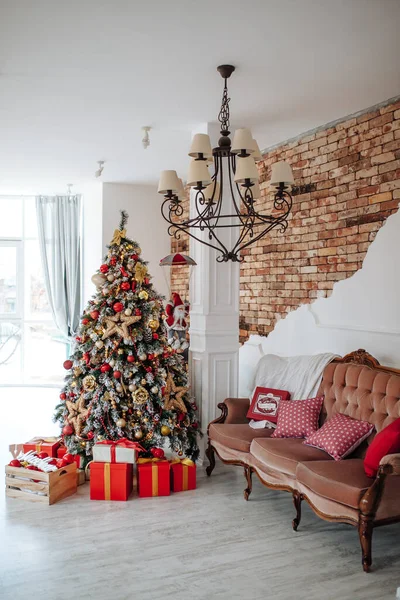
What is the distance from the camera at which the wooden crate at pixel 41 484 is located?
4109 mm

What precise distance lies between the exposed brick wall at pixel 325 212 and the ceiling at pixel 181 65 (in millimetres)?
188

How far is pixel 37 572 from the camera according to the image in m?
3.11

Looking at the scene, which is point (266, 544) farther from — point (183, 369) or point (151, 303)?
point (151, 303)

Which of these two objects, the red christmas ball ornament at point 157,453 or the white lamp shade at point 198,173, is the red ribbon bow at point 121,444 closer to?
the red christmas ball ornament at point 157,453

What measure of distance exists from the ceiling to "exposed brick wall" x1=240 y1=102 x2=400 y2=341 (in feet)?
0.59

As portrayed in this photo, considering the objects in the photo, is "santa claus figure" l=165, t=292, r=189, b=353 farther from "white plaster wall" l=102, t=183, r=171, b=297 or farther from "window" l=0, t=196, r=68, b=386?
"window" l=0, t=196, r=68, b=386

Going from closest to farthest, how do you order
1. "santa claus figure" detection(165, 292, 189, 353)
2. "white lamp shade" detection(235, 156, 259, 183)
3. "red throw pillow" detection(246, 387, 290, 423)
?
"white lamp shade" detection(235, 156, 259, 183) → "red throw pillow" detection(246, 387, 290, 423) → "santa claus figure" detection(165, 292, 189, 353)

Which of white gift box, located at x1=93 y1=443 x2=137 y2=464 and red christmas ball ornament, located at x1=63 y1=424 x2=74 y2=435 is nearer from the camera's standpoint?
white gift box, located at x1=93 y1=443 x2=137 y2=464

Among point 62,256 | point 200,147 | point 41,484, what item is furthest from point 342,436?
point 62,256

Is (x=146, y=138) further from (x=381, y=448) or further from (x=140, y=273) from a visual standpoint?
(x=381, y=448)

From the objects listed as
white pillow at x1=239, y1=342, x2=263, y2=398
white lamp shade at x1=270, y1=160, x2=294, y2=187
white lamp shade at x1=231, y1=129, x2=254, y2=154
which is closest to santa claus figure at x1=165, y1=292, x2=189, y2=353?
white pillow at x1=239, y1=342, x2=263, y2=398

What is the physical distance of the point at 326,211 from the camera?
5027 millimetres

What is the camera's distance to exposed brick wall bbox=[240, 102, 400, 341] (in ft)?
14.4

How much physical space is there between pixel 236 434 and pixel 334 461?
0.94 meters
